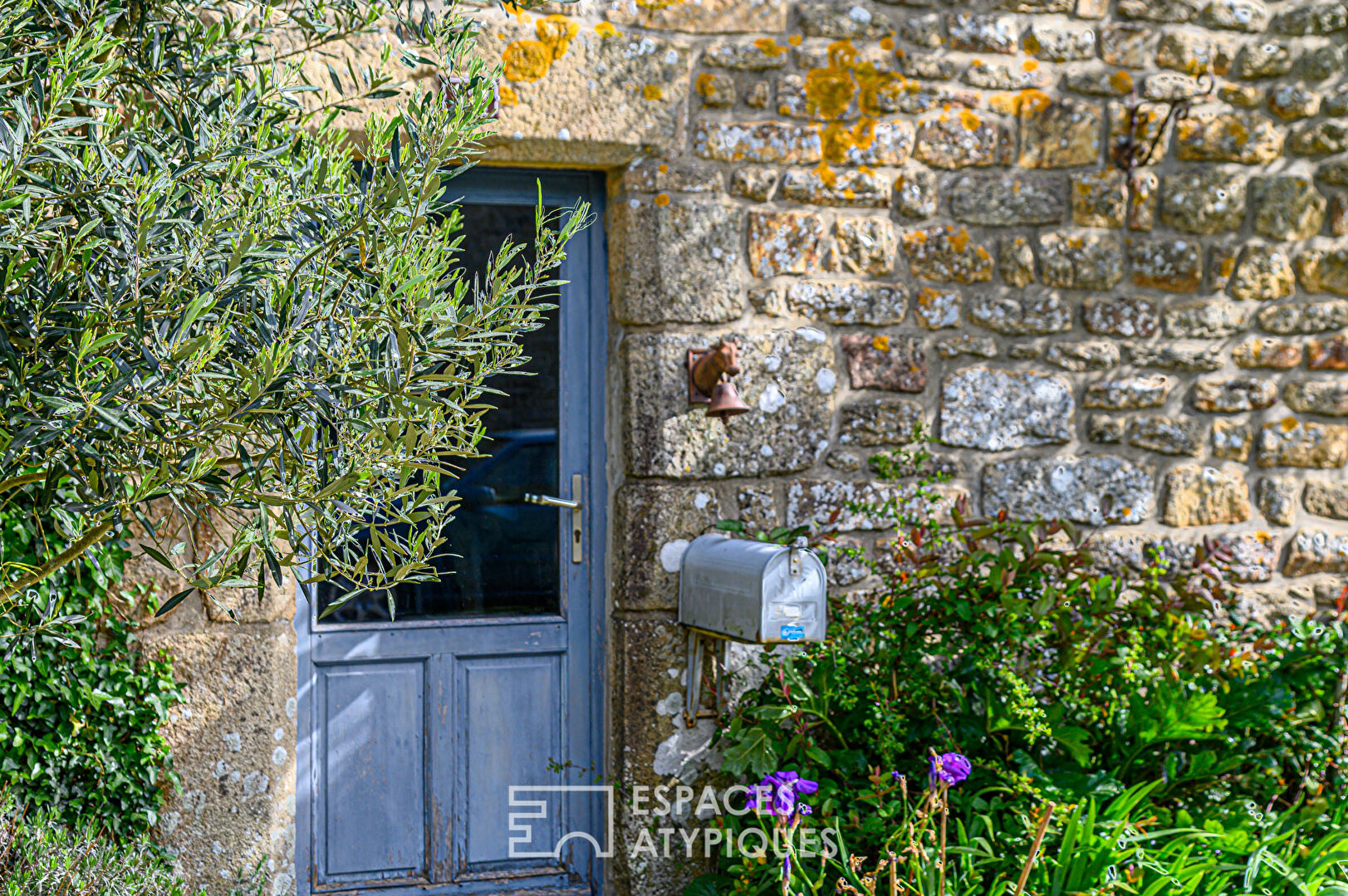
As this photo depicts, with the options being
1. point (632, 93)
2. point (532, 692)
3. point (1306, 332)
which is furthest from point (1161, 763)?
point (632, 93)

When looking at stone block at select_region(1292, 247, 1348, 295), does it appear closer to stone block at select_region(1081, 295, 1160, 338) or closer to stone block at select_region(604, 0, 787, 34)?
stone block at select_region(1081, 295, 1160, 338)

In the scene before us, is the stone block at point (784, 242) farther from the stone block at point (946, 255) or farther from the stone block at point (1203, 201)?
the stone block at point (1203, 201)

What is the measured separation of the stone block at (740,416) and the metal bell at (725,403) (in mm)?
141

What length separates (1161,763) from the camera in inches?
111

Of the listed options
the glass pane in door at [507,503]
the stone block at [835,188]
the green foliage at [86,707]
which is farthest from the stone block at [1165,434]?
the green foliage at [86,707]

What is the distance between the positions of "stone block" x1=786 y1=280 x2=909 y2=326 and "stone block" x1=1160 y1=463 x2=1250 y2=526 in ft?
3.44

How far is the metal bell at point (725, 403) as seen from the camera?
2.76 meters

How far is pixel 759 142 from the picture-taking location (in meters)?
2.97

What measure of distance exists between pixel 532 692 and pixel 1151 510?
1938 mm

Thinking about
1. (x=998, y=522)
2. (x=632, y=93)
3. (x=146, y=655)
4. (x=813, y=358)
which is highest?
(x=632, y=93)

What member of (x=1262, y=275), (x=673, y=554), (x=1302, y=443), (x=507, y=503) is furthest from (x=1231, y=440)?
(x=507, y=503)

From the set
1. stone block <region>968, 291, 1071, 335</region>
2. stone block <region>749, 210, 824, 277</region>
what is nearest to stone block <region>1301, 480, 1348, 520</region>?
stone block <region>968, 291, 1071, 335</region>

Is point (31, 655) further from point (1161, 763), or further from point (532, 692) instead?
point (1161, 763)

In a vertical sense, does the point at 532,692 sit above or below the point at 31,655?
below
